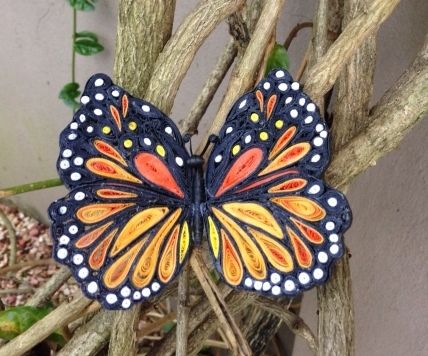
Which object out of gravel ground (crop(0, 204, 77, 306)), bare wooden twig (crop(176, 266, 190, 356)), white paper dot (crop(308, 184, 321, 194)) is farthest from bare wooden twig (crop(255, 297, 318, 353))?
gravel ground (crop(0, 204, 77, 306))

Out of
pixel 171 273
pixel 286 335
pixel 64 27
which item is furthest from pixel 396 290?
pixel 64 27

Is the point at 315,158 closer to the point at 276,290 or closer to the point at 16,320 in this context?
the point at 276,290

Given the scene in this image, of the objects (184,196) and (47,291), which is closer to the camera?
(184,196)

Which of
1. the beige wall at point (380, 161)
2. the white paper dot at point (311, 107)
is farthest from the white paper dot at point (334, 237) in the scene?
the beige wall at point (380, 161)

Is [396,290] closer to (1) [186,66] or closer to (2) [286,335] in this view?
(2) [286,335]

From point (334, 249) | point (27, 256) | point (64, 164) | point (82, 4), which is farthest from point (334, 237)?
point (27, 256)

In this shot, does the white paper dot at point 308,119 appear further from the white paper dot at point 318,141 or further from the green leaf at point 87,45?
the green leaf at point 87,45

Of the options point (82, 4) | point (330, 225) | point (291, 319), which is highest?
point (82, 4)
